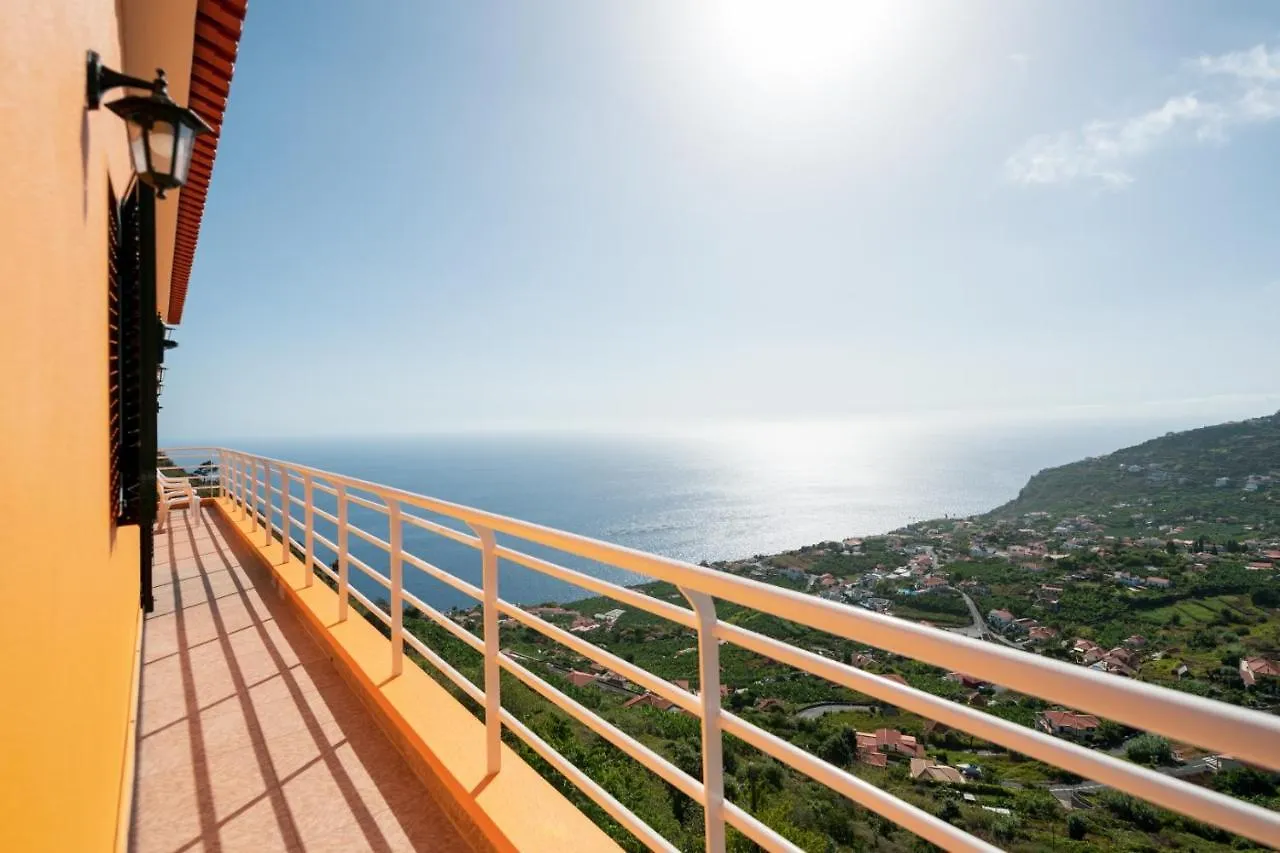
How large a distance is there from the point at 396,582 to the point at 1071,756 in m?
2.57

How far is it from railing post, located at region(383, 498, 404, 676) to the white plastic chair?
589cm

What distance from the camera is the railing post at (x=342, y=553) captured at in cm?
320

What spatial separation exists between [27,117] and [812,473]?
486 ft

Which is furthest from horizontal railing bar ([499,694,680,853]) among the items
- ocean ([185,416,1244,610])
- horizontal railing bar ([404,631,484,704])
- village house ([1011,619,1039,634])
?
ocean ([185,416,1244,610])

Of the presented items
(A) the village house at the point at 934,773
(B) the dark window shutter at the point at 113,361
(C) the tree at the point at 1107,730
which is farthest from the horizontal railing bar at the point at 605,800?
(A) the village house at the point at 934,773

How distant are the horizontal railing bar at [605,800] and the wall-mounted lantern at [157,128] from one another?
2.21 meters

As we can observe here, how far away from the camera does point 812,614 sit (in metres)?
0.94

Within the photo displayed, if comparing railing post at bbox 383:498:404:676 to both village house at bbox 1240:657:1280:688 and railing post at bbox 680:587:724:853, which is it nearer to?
railing post at bbox 680:587:724:853

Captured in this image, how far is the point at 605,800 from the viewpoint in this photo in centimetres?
145

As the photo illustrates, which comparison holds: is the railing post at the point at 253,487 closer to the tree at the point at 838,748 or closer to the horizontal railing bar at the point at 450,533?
the horizontal railing bar at the point at 450,533

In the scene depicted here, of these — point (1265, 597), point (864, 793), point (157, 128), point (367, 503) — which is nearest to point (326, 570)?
point (367, 503)

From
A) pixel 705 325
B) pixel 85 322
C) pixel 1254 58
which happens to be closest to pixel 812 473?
pixel 705 325

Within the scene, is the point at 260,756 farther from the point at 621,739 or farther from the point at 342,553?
the point at 621,739

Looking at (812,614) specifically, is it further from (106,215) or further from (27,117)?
(106,215)
